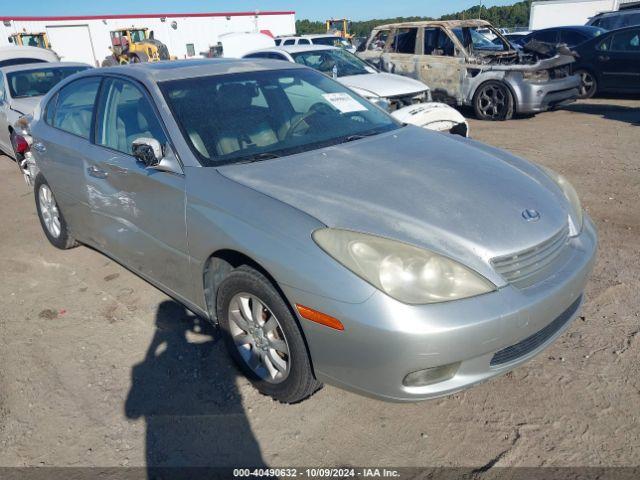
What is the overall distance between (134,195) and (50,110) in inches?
74.1

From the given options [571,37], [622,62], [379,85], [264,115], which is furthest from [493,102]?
[264,115]

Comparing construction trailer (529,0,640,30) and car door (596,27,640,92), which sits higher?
construction trailer (529,0,640,30)

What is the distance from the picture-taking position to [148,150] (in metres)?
2.80

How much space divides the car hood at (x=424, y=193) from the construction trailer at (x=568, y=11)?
95.0 feet

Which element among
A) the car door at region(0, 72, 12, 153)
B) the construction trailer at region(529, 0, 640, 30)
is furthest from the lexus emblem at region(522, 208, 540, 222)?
the construction trailer at region(529, 0, 640, 30)

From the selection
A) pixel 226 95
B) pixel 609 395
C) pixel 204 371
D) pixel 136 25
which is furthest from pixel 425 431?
pixel 136 25

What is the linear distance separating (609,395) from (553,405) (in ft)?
1.00

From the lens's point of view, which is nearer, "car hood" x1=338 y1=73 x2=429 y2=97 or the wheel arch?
the wheel arch

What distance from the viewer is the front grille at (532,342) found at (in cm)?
227

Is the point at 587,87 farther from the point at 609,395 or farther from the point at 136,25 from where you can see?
the point at 136,25

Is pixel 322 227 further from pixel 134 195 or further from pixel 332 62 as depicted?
pixel 332 62

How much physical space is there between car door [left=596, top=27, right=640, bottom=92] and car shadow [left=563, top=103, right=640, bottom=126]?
0.46m

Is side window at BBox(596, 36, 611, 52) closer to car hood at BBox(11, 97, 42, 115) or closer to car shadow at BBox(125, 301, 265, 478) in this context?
car hood at BBox(11, 97, 42, 115)

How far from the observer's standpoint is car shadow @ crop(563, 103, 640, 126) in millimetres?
9328
